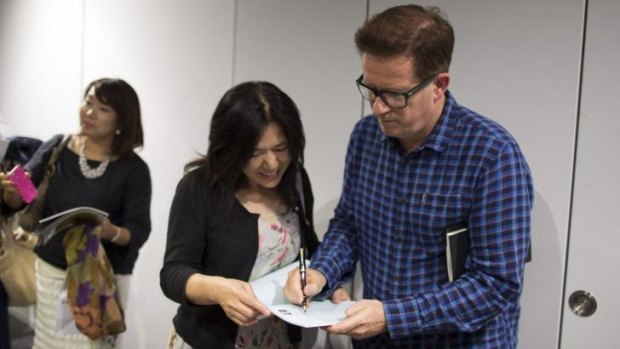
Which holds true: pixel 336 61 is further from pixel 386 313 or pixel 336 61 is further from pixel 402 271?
pixel 386 313

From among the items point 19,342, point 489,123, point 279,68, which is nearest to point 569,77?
point 489,123

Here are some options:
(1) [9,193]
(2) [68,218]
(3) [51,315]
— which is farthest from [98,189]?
(3) [51,315]

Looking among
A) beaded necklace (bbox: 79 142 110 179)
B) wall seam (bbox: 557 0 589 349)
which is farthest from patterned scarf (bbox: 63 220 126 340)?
wall seam (bbox: 557 0 589 349)

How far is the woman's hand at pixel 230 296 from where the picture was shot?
4.08 ft

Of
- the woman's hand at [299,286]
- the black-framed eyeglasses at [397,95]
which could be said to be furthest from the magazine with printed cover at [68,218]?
the black-framed eyeglasses at [397,95]

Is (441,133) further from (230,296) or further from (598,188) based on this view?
(230,296)

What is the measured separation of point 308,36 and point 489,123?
0.99 meters

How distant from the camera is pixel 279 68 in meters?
2.13

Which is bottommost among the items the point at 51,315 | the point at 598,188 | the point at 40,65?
the point at 51,315

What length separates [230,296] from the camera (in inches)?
49.8

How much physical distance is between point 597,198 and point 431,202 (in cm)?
56

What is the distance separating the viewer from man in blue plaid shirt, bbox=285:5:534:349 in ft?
3.80

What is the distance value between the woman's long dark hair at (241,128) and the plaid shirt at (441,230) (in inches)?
9.6

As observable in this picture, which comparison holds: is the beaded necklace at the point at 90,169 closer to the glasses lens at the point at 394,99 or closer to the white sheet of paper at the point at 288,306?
the white sheet of paper at the point at 288,306
